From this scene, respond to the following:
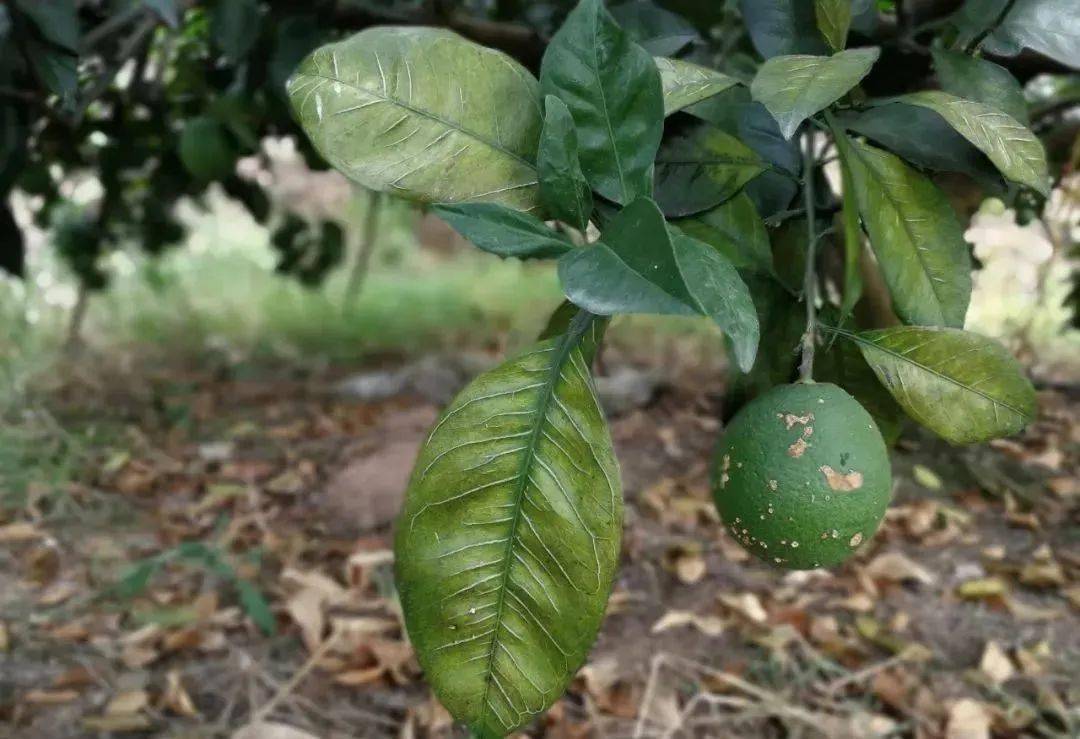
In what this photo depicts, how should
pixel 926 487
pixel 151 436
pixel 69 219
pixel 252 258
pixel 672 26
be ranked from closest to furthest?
pixel 672 26, pixel 926 487, pixel 151 436, pixel 69 219, pixel 252 258

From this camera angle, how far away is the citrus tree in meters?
0.56

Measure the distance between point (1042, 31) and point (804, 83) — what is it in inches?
9.1

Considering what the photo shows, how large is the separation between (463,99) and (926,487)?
1662 millimetres

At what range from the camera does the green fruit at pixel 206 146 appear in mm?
1470

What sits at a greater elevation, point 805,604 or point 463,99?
point 463,99

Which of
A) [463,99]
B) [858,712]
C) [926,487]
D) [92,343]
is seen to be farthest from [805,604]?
[92,343]

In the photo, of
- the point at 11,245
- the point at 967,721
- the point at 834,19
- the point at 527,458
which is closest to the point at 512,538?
the point at 527,458

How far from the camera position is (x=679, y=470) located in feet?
7.00

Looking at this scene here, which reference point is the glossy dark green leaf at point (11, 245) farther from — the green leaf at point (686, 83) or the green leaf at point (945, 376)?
the green leaf at point (945, 376)

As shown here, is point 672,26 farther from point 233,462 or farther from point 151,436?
point 151,436

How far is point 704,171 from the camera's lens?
0.67 meters

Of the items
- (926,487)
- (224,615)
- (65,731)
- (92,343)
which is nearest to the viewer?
(65,731)

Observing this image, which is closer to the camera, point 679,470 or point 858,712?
point 858,712

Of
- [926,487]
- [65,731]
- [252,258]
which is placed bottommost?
[252,258]
